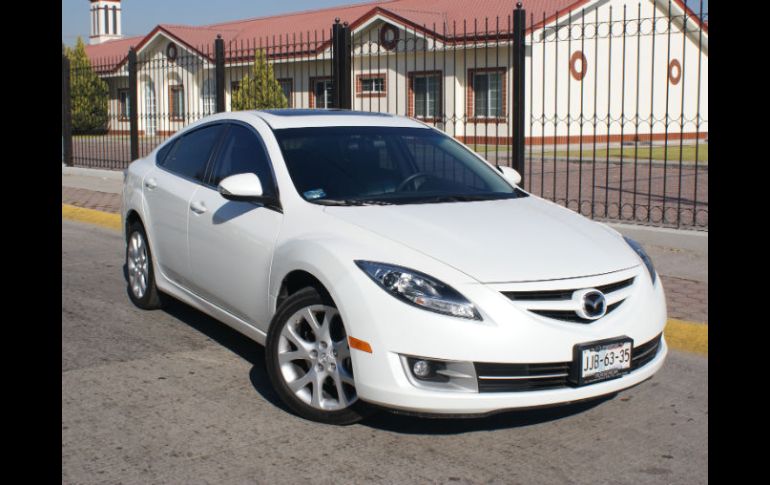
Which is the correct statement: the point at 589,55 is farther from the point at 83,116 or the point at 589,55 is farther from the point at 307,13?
the point at 83,116

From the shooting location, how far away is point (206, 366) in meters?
5.63

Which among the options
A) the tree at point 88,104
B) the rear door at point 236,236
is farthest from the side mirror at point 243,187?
the tree at point 88,104

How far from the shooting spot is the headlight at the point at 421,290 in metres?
4.08

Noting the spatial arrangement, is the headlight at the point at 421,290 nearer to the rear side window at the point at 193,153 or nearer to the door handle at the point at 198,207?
the door handle at the point at 198,207

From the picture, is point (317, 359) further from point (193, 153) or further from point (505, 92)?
point (505, 92)

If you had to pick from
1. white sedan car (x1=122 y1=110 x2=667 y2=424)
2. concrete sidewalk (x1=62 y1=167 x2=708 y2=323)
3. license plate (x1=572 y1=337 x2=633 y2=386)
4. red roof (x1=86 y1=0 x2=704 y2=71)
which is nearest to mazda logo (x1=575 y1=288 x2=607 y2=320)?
white sedan car (x1=122 y1=110 x2=667 y2=424)

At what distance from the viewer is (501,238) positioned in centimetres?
456

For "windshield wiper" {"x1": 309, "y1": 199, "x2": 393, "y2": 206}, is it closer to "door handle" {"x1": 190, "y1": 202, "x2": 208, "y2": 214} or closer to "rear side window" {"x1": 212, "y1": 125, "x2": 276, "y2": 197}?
"rear side window" {"x1": 212, "y1": 125, "x2": 276, "y2": 197}

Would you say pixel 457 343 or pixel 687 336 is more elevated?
pixel 457 343

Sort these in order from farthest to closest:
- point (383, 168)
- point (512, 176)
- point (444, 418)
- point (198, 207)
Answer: point (512, 176) < point (198, 207) < point (383, 168) < point (444, 418)

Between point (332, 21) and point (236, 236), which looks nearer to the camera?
point (236, 236)

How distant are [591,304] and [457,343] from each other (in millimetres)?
679

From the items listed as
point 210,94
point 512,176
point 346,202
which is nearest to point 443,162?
point 512,176
